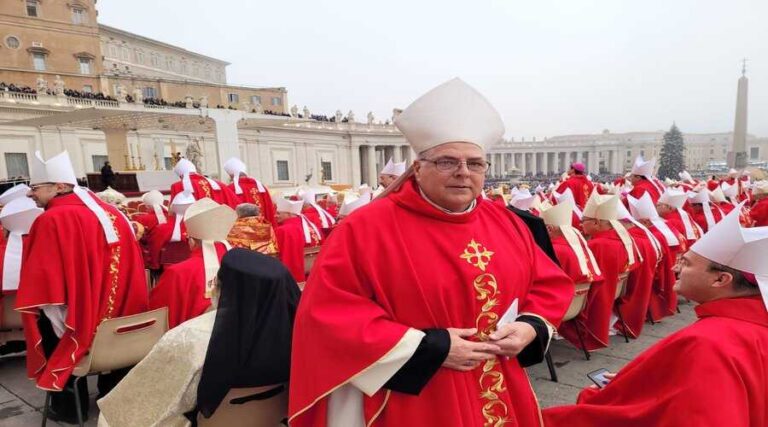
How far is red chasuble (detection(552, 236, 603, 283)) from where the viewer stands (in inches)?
165

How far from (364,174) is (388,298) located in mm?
52819

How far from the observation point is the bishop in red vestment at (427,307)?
1.63 metres

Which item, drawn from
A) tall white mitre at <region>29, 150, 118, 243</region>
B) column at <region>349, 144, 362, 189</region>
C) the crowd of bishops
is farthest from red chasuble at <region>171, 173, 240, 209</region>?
column at <region>349, 144, 362, 189</region>

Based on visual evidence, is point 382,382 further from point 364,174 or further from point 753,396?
point 364,174

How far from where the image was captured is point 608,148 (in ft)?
363

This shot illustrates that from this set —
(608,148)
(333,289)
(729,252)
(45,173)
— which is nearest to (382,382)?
(333,289)

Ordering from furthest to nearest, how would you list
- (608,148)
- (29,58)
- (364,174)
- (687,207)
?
(608,148), (364,174), (29,58), (687,207)

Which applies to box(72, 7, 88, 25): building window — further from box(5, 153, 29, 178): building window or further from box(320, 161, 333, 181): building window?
box(320, 161, 333, 181): building window

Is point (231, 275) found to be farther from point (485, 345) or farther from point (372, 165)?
point (372, 165)

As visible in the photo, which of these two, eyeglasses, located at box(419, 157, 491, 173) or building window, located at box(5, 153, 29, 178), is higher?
building window, located at box(5, 153, 29, 178)

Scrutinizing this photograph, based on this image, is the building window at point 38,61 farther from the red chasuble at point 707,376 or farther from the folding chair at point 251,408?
the red chasuble at point 707,376

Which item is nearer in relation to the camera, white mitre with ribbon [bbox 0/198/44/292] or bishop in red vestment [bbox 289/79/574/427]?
bishop in red vestment [bbox 289/79/574/427]

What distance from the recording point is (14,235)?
14.0 feet

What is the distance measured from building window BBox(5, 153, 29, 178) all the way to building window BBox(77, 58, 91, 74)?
1564cm
